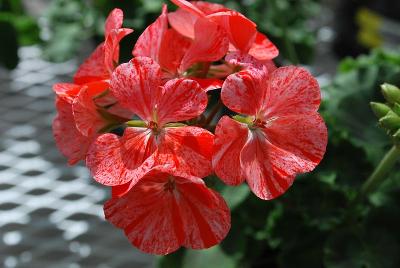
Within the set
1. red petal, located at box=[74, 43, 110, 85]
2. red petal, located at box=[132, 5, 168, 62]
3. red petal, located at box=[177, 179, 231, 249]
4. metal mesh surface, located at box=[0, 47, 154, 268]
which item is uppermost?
red petal, located at box=[132, 5, 168, 62]

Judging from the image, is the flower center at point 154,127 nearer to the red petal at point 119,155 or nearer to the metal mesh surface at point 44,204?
the red petal at point 119,155

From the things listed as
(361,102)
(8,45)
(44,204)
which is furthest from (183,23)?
(8,45)

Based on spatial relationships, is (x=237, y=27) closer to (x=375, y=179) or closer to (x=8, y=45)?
(x=375, y=179)

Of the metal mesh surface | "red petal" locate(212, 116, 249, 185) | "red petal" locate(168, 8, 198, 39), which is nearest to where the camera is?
"red petal" locate(212, 116, 249, 185)

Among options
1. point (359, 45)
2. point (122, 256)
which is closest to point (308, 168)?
point (122, 256)

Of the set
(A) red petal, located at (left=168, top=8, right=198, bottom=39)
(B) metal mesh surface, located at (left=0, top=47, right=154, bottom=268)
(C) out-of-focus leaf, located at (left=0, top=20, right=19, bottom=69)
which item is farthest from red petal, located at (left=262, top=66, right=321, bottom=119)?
(C) out-of-focus leaf, located at (left=0, top=20, right=19, bottom=69)

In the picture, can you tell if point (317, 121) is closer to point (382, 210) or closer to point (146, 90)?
point (146, 90)

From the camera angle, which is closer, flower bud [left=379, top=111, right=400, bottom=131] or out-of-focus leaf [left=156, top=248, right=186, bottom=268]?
flower bud [left=379, top=111, right=400, bottom=131]

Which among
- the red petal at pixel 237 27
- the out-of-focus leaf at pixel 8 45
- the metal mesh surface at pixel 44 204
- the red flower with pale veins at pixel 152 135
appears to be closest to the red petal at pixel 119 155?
the red flower with pale veins at pixel 152 135

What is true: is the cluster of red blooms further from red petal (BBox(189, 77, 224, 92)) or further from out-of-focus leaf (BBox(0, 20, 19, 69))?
out-of-focus leaf (BBox(0, 20, 19, 69))
